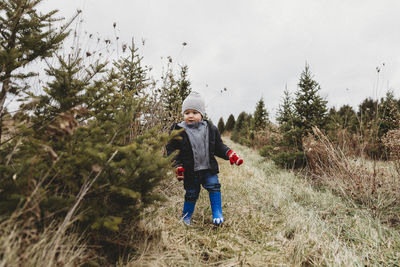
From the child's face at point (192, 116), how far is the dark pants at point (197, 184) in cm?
68

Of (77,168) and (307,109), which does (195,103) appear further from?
(307,109)

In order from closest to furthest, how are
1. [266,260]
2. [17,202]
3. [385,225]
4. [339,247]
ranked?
[17,202], [266,260], [339,247], [385,225]

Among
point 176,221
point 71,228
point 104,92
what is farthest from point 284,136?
point 71,228

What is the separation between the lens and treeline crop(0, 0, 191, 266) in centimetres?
108

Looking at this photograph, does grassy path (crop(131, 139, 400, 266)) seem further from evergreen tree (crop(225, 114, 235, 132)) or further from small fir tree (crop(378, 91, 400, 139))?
evergreen tree (crop(225, 114, 235, 132))

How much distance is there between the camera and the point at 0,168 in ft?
3.76

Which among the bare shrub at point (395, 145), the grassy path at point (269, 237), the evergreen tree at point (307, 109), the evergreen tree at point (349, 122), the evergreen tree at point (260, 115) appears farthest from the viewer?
the evergreen tree at point (260, 115)

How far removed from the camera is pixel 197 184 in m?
2.50

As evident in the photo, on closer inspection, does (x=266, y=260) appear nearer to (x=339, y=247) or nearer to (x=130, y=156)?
(x=339, y=247)

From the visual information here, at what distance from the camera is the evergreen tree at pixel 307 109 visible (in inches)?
217

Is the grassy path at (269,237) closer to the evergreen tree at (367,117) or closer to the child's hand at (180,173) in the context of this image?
the child's hand at (180,173)

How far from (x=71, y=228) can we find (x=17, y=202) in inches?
13.9

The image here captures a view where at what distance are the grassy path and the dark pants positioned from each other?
12.3 inches

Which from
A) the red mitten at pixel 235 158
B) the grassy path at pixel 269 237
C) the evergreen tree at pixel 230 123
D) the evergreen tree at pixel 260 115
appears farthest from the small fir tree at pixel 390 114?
the evergreen tree at pixel 230 123
